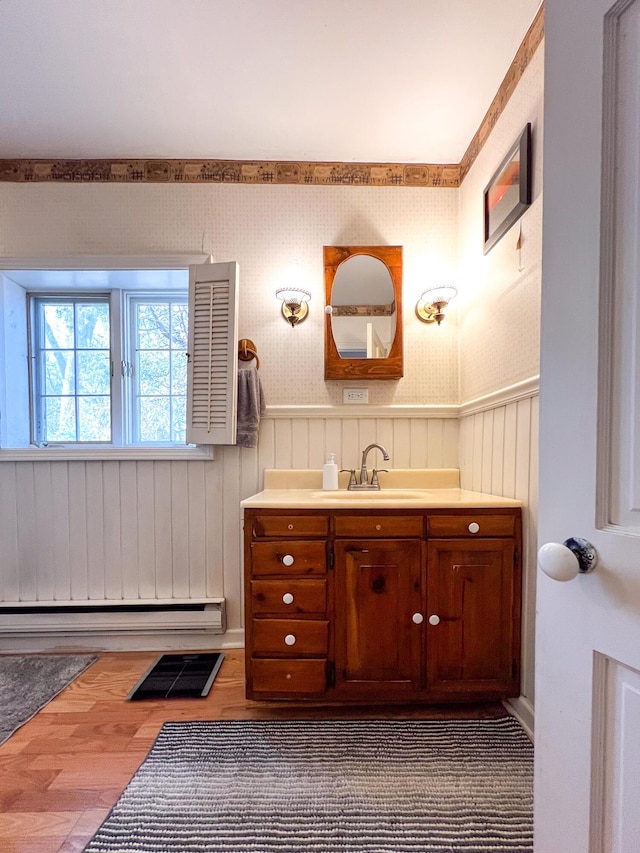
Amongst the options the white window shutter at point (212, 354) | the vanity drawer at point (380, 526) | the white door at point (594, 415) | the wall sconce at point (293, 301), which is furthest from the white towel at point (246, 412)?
the white door at point (594, 415)

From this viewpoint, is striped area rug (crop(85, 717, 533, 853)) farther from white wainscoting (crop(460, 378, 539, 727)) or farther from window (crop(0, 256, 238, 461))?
window (crop(0, 256, 238, 461))

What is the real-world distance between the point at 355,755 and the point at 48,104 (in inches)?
110

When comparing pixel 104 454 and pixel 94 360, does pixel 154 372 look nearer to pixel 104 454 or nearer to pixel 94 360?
pixel 94 360

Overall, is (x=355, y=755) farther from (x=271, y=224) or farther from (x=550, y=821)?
(x=271, y=224)

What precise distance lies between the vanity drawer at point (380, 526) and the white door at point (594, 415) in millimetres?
981

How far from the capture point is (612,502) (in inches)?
20.4

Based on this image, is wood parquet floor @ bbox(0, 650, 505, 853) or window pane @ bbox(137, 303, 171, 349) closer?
wood parquet floor @ bbox(0, 650, 505, 853)

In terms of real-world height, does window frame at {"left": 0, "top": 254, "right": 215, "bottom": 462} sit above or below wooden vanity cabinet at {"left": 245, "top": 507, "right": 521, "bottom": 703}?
above

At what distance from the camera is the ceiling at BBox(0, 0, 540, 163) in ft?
4.65

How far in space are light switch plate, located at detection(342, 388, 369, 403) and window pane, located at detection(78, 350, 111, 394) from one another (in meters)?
1.31

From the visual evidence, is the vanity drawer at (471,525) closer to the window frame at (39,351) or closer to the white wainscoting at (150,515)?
the white wainscoting at (150,515)

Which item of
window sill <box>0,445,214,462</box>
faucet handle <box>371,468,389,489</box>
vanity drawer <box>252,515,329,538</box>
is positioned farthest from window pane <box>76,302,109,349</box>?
faucet handle <box>371,468,389,489</box>

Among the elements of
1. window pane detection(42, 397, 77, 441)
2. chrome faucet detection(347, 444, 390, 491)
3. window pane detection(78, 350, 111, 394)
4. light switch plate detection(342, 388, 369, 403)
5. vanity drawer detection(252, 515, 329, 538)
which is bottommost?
vanity drawer detection(252, 515, 329, 538)

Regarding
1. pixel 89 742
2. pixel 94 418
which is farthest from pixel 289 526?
pixel 94 418
